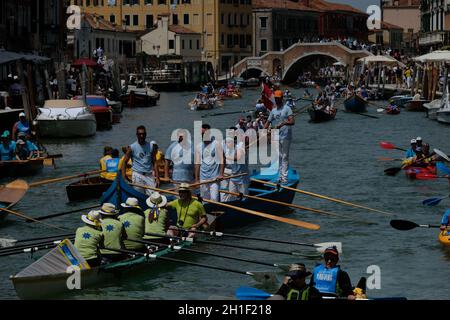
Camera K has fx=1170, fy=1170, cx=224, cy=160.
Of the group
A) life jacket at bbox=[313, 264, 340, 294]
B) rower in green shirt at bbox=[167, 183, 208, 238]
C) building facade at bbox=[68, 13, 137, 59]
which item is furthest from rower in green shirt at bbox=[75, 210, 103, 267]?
building facade at bbox=[68, 13, 137, 59]

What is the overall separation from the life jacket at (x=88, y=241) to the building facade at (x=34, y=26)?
115ft

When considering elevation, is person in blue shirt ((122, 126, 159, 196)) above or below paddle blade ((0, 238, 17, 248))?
above

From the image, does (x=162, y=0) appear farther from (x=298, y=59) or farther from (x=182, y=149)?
(x=182, y=149)

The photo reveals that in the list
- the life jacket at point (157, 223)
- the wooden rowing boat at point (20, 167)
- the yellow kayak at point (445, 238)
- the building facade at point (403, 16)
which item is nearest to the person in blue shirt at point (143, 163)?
the life jacket at point (157, 223)

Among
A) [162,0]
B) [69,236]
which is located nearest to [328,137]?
[69,236]

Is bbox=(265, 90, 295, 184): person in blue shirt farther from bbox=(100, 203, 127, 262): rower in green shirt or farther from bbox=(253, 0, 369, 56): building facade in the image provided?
bbox=(253, 0, 369, 56): building facade

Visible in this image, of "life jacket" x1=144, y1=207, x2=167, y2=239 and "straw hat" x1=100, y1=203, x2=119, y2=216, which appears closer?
"straw hat" x1=100, y1=203, x2=119, y2=216

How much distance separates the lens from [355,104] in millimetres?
51000

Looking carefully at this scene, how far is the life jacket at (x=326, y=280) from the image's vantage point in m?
12.1

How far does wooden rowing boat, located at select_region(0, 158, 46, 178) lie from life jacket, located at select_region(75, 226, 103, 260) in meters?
10.3

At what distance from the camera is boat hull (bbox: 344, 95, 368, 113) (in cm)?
5069

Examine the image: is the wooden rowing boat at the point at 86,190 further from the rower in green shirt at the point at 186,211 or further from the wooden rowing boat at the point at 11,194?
the rower in green shirt at the point at 186,211

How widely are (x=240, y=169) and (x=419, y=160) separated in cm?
777

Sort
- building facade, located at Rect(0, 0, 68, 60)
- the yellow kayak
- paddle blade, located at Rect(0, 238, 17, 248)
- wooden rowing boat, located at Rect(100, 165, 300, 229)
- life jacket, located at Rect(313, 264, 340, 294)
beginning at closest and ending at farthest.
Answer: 1. life jacket, located at Rect(313, 264, 340, 294)
2. paddle blade, located at Rect(0, 238, 17, 248)
3. wooden rowing boat, located at Rect(100, 165, 300, 229)
4. the yellow kayak
5. building facade, located at Rect(0, 0, 68, 60)
